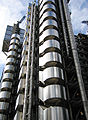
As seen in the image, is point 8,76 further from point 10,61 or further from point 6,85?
point 10,61

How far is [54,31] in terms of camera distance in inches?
1272

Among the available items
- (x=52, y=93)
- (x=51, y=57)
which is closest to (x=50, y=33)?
(x=51, y=57)

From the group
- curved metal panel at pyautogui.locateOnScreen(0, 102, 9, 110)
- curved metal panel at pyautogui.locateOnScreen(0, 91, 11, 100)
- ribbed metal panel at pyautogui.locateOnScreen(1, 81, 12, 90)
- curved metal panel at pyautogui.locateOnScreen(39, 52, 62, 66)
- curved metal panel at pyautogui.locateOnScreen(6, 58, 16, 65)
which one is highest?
curved metal panel at pyautogui.locateOnScreen(6, 58, 16, 65)

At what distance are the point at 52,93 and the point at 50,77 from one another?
318 cm

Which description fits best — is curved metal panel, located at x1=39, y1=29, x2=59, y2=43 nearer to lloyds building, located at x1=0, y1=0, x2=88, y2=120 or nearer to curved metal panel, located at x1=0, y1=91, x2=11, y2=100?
lloyds building, located at x1=0, y1=0, x2=88, y2=120

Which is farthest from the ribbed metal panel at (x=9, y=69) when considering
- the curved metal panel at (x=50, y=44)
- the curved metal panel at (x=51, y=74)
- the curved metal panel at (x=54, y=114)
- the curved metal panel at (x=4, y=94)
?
the curved metal panel at (x=54, y=114)

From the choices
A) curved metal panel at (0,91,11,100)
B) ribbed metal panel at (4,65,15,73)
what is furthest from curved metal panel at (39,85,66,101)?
ribbed metal panel at (4,65,15,73)

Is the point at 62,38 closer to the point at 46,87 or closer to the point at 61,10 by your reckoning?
the point at 61,10

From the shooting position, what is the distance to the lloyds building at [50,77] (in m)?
23.2

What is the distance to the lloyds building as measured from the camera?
2323 cm

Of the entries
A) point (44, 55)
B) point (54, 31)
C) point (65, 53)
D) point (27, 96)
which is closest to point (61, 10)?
point (54, 31)

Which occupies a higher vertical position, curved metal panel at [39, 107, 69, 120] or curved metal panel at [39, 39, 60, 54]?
curved metal panel at [39, 39, 60, 54]

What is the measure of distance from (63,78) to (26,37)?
21.6 meters

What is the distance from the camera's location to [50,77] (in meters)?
25.3
